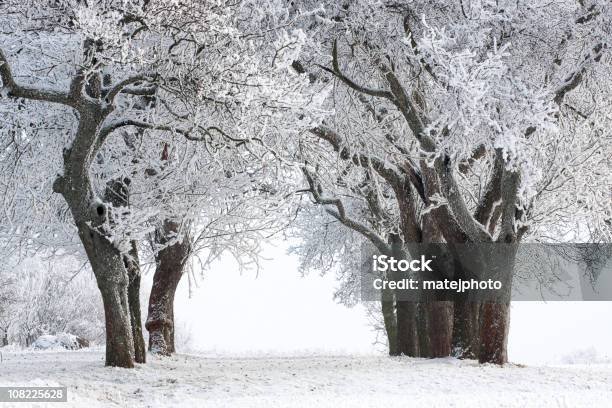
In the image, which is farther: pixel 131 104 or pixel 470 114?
pixel 131 104

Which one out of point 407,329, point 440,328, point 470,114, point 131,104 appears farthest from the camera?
point 407,329

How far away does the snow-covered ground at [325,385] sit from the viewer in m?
9.19

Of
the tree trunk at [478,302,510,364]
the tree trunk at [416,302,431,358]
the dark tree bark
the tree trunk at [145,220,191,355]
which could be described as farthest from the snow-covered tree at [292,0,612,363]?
the dark tree bark

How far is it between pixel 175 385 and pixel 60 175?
4290mm

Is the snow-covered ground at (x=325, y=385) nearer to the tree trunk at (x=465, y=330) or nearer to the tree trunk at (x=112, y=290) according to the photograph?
the tree trunk at (x=112, y=290)

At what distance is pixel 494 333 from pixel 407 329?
16.5ft

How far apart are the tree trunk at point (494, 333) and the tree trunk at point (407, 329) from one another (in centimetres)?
469

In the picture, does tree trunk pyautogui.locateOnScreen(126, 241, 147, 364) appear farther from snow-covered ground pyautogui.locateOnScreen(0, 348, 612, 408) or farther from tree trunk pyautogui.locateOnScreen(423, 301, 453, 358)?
tree trunk pyautogui.locateOnScreen(423, 301, 453, 358)

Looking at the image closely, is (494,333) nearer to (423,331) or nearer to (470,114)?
(423,331)

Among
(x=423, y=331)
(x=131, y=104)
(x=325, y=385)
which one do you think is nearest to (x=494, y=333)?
(x=423, y=331)

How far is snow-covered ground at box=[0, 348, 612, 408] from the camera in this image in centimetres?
919

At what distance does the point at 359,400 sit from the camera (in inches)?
368

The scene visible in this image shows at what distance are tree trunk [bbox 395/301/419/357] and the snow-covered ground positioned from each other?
4.48 metres

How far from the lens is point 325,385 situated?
1098cm
